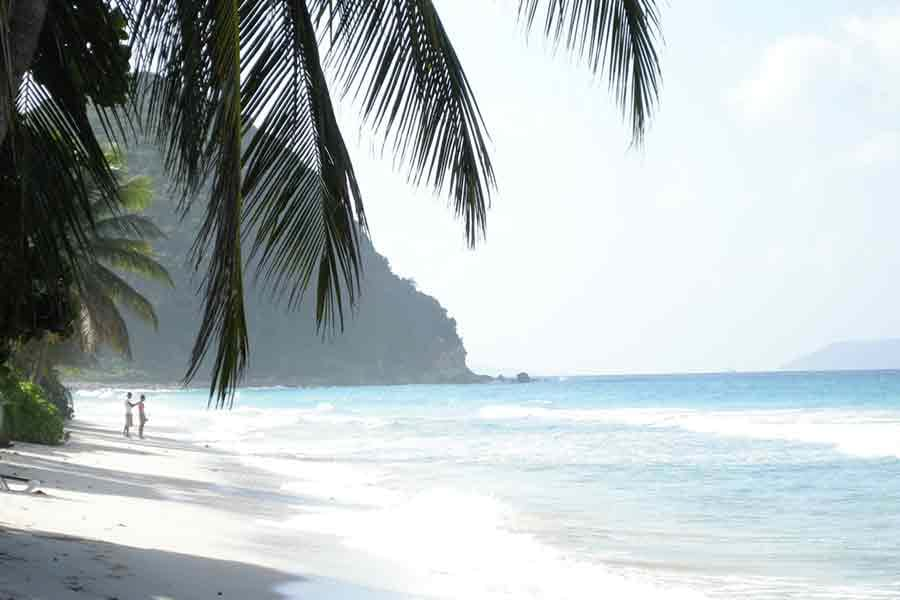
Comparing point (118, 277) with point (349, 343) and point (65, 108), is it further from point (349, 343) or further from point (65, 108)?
point (349, 343)

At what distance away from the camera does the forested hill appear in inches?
3735

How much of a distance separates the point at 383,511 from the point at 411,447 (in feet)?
43.4

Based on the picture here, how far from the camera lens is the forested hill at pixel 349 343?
94.9 metres

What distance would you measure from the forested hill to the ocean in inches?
2274

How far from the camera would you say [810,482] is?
16719 mm

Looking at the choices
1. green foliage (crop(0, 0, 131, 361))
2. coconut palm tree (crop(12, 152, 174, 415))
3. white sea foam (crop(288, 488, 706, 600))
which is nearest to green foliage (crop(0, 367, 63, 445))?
coconut palm tree (crop(12, 152, 174, 415))

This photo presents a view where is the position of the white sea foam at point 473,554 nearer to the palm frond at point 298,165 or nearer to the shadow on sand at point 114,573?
the shadow on sand at point 114,573

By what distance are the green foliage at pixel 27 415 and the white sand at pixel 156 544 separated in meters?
2.33

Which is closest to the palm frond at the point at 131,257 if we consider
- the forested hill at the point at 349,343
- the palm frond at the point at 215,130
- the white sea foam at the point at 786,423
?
the white sea foam at the point at 786,423

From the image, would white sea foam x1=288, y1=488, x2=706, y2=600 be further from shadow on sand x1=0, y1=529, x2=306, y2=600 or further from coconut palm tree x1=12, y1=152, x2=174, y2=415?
coconut palm tree x1=12, y1=152, x2=174, y2=415

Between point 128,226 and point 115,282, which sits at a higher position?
point 128,226

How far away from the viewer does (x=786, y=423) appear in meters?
33.5

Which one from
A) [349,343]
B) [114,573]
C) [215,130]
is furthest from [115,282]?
[349,343]

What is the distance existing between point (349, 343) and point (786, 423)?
88942 mm
